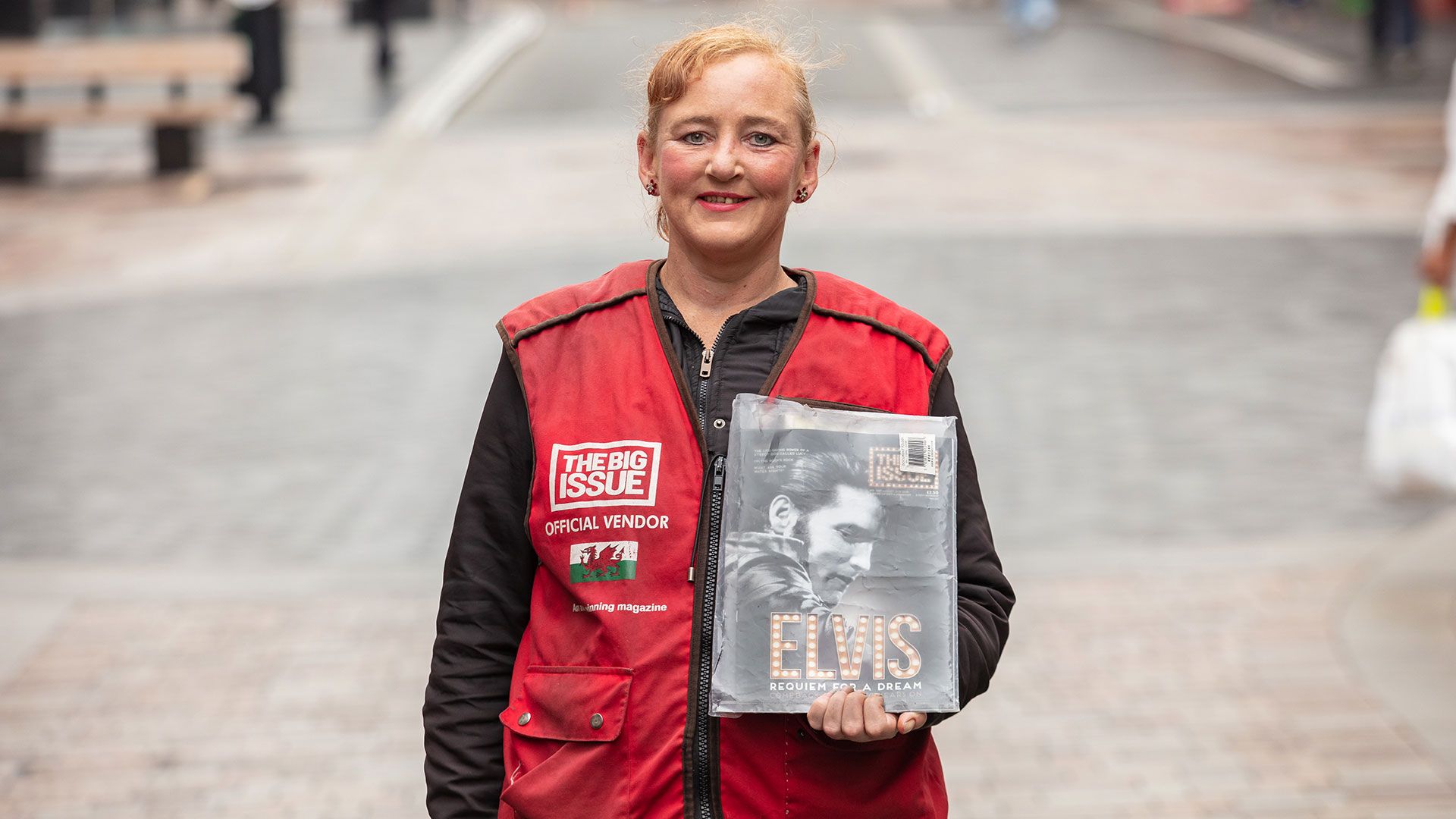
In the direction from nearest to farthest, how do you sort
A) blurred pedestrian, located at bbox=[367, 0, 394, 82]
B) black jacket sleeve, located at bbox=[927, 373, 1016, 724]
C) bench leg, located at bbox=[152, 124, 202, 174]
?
black jacket sleeve, located at bbox=[927, 373, 1016, 724] → bench leg, located at bbox=[152, 124, 202, 174] → blurred pedestrian, located at bbox=[367, 0, 394, 82]

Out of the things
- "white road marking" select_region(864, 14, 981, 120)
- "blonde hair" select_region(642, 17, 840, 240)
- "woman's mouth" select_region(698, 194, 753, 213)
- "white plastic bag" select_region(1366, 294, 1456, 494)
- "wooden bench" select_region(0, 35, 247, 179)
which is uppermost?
"blonde hair" select_region(642, 17, 840, 240)

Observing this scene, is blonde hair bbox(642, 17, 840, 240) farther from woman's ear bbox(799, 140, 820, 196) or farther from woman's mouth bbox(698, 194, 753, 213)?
woman's mouth bbox(698, 194, 753, 213)

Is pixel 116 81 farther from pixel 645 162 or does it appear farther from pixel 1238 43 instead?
pixel 1238 43

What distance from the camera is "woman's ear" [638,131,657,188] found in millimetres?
2303

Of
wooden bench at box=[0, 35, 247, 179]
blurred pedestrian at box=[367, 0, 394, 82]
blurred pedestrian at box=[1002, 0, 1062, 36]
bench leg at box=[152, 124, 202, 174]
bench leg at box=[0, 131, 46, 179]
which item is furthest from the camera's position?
blurred pedestrian at box=[1002, 0, 1062, 36]

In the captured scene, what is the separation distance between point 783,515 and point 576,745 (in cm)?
42

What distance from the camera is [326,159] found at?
1631 centimetres

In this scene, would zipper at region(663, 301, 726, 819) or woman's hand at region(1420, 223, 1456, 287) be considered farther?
woman's hand at region(1420, 223, 1456, 287)

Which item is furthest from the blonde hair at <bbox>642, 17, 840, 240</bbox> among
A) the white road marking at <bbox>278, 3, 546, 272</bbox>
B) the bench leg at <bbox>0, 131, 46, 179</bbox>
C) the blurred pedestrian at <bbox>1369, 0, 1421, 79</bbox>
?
the blurred pedestrian at <bbox>1369, 0, 1421, 79</bbox>

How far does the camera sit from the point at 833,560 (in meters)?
2.08

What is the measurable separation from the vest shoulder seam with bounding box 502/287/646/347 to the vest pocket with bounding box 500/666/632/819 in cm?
45

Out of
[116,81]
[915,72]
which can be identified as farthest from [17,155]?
[915,72]

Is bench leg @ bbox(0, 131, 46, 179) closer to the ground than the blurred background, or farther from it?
closer to the ground

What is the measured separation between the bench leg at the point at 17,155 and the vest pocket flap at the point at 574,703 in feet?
48.7
